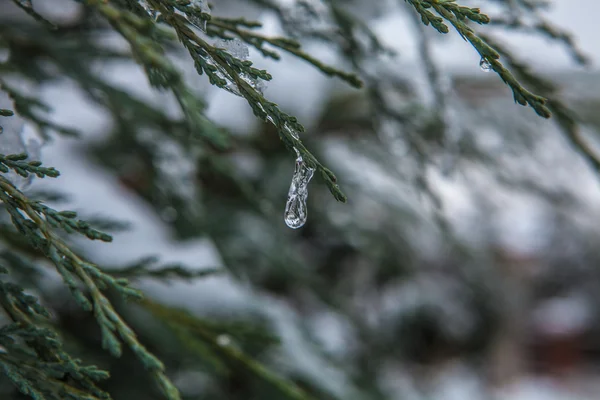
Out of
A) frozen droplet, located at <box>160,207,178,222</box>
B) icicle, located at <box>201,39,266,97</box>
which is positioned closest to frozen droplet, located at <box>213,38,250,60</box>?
icicle, located at <box>201,39,266,97</box>

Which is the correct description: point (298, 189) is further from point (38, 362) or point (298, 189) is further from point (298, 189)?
point (38, 362)

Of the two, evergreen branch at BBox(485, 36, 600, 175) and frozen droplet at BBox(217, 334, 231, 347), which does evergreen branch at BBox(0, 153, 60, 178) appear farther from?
evergreen branch at BBox(485, 36, 600, 175)

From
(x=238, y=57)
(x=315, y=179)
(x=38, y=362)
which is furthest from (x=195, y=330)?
(x=315, y=179)

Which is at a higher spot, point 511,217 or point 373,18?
point 373,18

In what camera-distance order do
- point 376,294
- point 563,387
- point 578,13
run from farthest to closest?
point 563,387 < point 376,294 < point 578,13

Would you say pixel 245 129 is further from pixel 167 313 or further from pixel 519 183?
pixel 167 313

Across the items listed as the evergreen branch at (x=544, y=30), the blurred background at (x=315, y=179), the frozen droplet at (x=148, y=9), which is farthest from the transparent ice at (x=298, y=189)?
the evergreen branch at (x=544, y=30)

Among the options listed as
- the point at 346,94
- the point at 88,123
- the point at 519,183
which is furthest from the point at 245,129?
the point at 519,183
